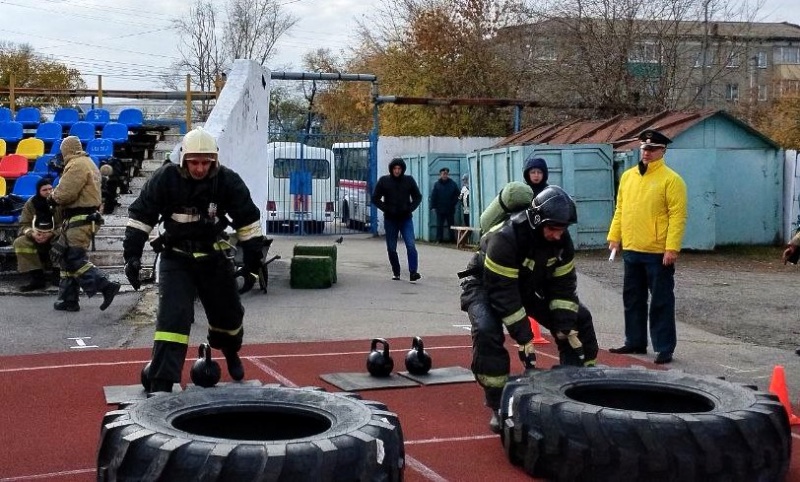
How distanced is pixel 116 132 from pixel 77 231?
28.3ft

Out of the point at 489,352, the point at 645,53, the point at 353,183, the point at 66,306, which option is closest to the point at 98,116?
the point at 353,183

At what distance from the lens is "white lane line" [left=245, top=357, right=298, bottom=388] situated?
798 cm

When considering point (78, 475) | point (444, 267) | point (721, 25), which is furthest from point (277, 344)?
point (721, 25)

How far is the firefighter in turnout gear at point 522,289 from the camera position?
6301mm

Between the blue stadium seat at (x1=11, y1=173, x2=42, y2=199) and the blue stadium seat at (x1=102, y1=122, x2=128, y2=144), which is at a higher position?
the blue stadium seat at (x1=102, y1=122, x2=128, y2=144)

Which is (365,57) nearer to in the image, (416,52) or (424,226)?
(416,52)

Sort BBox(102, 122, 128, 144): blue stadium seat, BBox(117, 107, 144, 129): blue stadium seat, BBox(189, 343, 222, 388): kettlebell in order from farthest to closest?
BBox(117, 107, 144, 129): blue stadium seat < BBox(102, 122, 128, 144): blue stadium seat < BBox(189, 343, 222, 388): kettlebell

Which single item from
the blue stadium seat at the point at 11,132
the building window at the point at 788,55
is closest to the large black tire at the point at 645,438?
the blue stadium seat at the point at 11,132

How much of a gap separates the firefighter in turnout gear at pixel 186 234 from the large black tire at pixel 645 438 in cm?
235

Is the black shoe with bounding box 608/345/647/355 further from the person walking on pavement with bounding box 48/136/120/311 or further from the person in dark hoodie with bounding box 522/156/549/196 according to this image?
the person walking on pavement with bounding box 48/136/120/311

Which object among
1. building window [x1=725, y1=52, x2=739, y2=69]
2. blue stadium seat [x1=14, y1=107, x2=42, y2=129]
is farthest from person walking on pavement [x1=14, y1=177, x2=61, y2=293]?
building window [x1=725, y1=52, x2=739, y2=69]

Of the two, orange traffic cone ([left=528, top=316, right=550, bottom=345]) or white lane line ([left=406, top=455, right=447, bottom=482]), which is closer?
white lane line ([left=406, top=455, right=447, bottom=482])

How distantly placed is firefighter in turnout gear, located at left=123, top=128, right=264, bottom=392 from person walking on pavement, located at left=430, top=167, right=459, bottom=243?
1605cm

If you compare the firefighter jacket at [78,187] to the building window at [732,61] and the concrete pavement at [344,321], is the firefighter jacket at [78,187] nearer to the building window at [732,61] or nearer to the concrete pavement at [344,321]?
the concrete pavement at [344,321]
